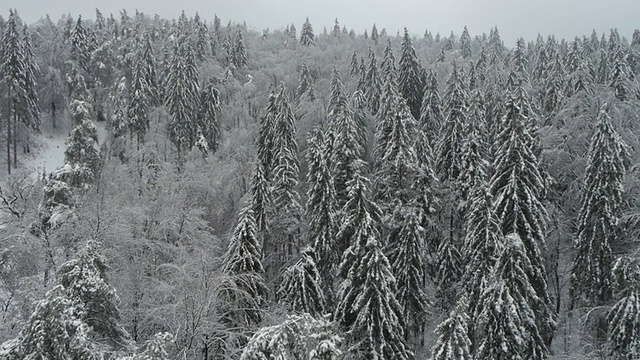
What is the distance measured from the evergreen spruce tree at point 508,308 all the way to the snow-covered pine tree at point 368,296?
14.7 ft

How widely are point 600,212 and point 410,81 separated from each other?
29606 mm

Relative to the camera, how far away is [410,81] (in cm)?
5600

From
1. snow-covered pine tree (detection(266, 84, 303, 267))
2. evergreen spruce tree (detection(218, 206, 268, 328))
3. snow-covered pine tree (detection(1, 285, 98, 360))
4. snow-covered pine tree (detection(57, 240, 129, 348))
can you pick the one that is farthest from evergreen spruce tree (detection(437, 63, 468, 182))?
snow-covered pine tree (detection(1, 285, 98, 360))

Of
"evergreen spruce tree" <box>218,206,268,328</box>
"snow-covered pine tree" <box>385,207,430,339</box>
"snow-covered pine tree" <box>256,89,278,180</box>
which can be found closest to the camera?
"evergreen spruce tree" <box>218,206,268,328</box>

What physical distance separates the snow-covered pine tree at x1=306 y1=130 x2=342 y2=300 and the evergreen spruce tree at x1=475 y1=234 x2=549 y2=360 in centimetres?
1044

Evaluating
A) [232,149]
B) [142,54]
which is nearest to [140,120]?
[142,54]

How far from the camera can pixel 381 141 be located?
38.7 metres

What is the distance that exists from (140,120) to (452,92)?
39.1m

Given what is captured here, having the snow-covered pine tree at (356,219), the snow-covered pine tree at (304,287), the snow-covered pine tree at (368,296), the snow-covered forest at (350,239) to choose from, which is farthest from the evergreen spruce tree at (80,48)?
the snow-covered pine tree at (368,296)

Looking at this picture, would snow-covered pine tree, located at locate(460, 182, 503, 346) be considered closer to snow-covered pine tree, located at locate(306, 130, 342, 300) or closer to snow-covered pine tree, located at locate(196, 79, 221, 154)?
snow-covered pine tree, located at locate(306, 130, 342, 300)

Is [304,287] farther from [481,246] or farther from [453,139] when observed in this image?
[453,139]

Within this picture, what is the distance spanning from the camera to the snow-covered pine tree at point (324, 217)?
32.7m

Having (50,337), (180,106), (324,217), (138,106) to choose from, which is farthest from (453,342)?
(138,106)

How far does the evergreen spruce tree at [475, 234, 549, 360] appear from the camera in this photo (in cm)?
2464
